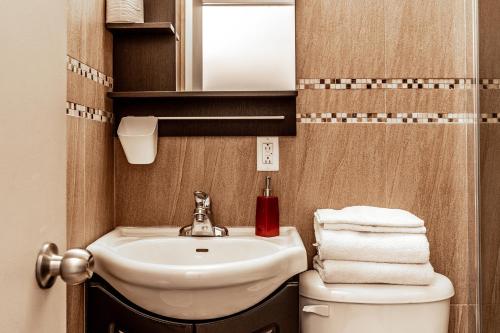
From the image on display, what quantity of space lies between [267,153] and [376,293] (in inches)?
23.6

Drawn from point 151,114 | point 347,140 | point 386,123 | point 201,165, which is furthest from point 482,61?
point 151,114

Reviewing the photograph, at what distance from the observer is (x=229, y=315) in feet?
3.92

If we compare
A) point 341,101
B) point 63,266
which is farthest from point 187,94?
point 63,266

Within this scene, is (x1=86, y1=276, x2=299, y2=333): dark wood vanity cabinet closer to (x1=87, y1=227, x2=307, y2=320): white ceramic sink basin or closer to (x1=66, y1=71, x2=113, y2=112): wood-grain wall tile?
(x1=87, y1=227, x2=307, y2=320): white ceramic sink basin

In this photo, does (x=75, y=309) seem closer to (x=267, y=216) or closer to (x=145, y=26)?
(x=267, y=216)

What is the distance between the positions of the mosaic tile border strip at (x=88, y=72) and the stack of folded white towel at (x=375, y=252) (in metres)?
0.88

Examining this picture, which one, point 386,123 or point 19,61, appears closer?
point 19,61

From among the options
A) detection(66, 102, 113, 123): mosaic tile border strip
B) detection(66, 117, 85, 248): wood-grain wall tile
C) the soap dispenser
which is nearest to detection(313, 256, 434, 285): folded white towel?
the soap dispenser

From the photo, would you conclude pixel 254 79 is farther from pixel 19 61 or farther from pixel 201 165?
pixel 19 61

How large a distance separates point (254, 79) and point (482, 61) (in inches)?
30.8

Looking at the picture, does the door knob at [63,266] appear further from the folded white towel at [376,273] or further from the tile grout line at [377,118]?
the tile grout line at [377,118]

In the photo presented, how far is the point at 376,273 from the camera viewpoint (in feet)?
4.47

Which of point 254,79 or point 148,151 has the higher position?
point 254,79

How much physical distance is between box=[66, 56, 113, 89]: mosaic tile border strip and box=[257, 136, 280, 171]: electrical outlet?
1.87 ft
